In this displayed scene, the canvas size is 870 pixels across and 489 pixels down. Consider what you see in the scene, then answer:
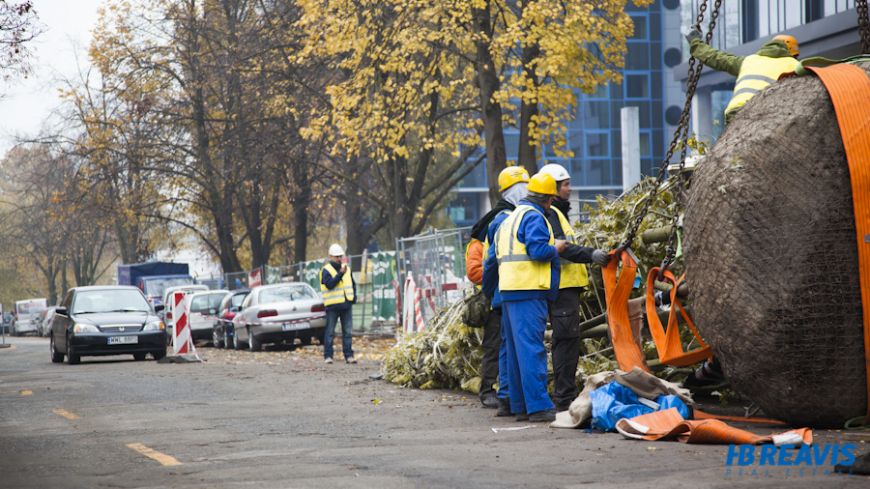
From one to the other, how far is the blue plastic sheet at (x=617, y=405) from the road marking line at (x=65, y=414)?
17.1 ft

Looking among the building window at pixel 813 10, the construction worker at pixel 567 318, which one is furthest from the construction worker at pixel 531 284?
the building window at pixel 813 10

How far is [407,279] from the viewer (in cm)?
2423

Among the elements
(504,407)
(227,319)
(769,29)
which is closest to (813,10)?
(769,29)

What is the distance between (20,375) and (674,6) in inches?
2128

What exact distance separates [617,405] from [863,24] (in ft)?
10.3

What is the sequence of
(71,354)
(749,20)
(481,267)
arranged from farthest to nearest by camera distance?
(749,20) < (71,354) < (481,267)

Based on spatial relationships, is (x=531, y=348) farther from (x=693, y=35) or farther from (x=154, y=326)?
(x=154, y=326)

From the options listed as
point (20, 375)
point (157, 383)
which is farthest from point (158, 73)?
point (157, 383)

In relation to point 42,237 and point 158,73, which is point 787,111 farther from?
point 42,237

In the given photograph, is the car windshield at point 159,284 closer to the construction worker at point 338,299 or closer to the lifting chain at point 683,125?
the construction worker at point 338,299

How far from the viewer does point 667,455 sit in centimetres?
757

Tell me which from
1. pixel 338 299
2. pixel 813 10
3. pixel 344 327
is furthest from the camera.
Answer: pixel 813 10

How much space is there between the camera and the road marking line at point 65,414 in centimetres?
1197

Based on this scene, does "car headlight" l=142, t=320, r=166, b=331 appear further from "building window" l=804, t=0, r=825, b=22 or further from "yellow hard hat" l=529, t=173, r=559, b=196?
"building window" l=804, t=0, r=825, b=22
